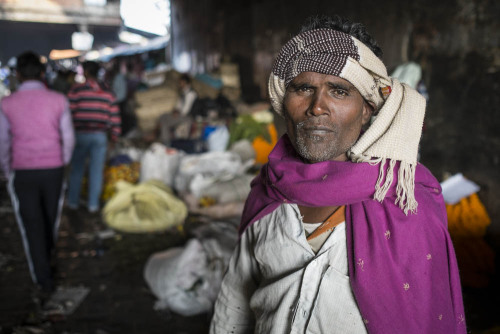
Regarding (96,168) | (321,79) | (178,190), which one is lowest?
(178,190)

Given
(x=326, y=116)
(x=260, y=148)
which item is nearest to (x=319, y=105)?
(x=326, y=116)

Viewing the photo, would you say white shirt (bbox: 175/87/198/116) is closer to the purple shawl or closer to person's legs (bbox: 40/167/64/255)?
person's legs (bbox: 40/167/64/255)

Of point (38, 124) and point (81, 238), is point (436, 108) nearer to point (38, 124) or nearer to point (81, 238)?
point (38, 124)

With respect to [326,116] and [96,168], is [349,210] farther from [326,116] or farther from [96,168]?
[96,168]

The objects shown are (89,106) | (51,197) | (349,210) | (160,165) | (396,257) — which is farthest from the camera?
(160,165)

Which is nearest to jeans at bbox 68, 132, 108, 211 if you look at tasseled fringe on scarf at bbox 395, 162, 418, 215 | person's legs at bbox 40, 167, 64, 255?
person's legs at bbox 40, 167, 64, 255

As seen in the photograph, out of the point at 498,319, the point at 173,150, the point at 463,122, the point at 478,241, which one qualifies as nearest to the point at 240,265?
the point at 498,319

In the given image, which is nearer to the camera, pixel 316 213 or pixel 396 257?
pixel 396 257

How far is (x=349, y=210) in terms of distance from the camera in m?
1.22

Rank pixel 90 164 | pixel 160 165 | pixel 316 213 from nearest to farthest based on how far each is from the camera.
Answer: pixel 316 213, pixel 90 164, pixel 160 165

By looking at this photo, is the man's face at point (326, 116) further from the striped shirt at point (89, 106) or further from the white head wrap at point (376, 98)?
the striped shirt at point (89, 106)

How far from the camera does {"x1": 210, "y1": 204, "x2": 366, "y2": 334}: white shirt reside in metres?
1.17

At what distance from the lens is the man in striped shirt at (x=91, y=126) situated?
5.66 metres

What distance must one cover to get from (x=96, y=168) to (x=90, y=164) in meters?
0.10
